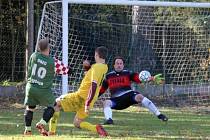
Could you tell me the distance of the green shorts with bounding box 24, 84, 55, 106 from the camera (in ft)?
29.0

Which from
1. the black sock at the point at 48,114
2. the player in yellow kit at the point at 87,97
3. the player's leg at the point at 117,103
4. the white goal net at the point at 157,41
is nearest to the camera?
the black sock at the point at 48,114

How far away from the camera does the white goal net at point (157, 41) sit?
17109 millimetres

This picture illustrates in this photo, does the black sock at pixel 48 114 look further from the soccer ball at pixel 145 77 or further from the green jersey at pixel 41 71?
the soccer ball at pixel 145 77

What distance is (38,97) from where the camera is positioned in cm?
886

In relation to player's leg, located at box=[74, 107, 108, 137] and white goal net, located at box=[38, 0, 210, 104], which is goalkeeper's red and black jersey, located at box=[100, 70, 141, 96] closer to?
player's leg, located at box=[74, 107, 108, 137]

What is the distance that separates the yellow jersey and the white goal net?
582 cm

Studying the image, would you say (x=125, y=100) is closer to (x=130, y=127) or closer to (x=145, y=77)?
(x=145, y=77)

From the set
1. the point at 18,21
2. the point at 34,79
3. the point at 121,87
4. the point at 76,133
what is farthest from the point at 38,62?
the point at 18,21

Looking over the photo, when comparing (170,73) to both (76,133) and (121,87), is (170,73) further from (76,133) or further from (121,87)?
(76,133)

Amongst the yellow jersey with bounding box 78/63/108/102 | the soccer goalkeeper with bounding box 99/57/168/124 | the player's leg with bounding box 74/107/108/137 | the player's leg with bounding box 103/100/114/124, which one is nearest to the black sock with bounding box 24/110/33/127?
the player's leg with bounding box 74/107/108/137

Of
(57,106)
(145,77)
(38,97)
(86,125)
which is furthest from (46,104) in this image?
(145,77)

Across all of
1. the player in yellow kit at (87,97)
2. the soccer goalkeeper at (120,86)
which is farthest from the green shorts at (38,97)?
the soccer goalkeeper at (120,86)

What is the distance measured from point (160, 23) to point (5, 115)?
6723 mm

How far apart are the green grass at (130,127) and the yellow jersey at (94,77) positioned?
64 centimetres
